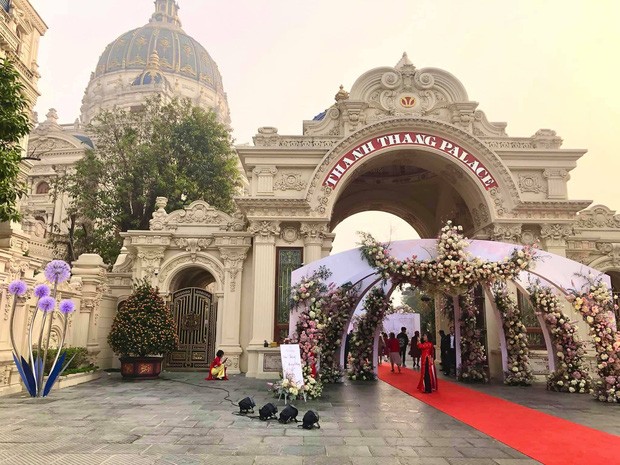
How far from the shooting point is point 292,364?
1030cm

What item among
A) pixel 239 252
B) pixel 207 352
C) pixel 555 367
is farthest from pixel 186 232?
pixel 555 367

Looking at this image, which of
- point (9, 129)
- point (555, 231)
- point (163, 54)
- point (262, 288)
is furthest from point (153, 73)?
point (9, 129)

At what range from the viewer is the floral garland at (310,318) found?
436 inches

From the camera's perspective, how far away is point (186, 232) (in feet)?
57.5

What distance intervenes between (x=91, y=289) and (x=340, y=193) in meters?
8.76

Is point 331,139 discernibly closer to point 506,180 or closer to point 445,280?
point 506,180

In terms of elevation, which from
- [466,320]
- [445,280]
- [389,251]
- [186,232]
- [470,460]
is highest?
[186,232]

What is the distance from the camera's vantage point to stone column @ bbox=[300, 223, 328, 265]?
16016mm

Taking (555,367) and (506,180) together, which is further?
(506,180)

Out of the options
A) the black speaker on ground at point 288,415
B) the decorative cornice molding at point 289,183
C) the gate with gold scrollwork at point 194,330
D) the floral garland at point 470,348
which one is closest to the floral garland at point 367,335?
the floral garland at point 470,348

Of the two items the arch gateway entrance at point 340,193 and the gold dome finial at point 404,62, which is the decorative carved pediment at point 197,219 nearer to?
the arch gateway entrance at point 340,193

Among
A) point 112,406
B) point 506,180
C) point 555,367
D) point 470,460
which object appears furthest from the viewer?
point 506,180

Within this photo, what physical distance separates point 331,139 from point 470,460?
41.7ft

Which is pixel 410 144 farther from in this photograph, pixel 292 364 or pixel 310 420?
pixel 310 420
